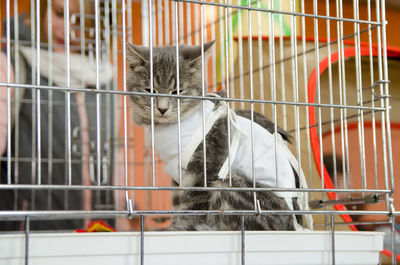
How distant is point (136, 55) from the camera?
149 centimetres

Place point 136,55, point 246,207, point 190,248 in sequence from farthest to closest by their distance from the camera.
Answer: point 136,55 < point 246,207 < point 190,248

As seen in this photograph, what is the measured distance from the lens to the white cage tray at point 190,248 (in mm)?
925

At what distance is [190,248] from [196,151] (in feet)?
1.47

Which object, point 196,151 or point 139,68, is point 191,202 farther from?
point 139,68

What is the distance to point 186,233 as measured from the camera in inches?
39.8

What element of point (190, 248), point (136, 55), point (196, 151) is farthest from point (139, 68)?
point (190, 248)

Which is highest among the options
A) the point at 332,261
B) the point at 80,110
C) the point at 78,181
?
the point at 80,110

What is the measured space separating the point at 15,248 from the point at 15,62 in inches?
72.3

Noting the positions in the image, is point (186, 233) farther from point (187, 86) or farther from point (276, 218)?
point (187, 86)

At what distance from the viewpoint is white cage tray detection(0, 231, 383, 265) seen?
0.93m

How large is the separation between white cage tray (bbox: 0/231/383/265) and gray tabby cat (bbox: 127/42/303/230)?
243 mm

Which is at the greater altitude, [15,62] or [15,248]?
[15,62]

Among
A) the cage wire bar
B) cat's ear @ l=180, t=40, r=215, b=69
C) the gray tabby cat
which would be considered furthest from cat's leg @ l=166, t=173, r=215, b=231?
cat's ear @ l=180, t=40, r=215, b=69

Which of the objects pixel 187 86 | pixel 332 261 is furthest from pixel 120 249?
pixel 187 86
